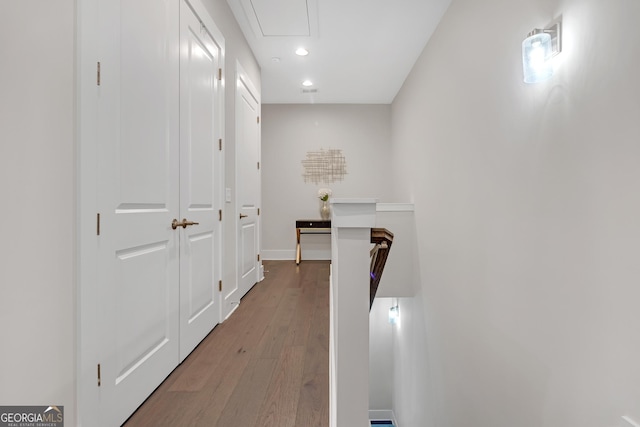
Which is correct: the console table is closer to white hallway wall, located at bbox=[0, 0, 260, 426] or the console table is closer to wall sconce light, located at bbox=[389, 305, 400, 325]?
wall sconce light, located at bbox=[389, 305, 400, 325]

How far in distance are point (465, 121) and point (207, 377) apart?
2.62m

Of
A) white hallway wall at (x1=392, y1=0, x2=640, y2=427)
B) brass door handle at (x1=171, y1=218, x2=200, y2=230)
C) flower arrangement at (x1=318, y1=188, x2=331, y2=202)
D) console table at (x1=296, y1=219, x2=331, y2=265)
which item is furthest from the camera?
flower arrangement at (x1=318, y1=188, x2=331, y2=202)

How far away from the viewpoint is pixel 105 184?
129cm

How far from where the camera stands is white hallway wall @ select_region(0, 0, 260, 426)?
2.98 ft

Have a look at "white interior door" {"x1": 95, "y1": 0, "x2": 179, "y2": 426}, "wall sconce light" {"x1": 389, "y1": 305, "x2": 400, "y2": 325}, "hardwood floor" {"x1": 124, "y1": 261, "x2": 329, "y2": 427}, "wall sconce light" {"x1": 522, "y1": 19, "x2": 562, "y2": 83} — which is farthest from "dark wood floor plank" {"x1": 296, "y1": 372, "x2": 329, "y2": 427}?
"wall sconce light" {"x1": 389, "y1": 305, "x2": 400, "y2": 325}

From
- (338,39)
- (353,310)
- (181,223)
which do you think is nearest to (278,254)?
(338,39)

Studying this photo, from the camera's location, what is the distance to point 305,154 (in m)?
5.88

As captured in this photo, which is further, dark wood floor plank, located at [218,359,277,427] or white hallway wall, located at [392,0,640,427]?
dark wood floor plank, located at [218,359,277,427]

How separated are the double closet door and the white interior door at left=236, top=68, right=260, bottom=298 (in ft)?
2.49

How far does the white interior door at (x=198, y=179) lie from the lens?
1998mm

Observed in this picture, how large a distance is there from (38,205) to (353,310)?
3.49 feet

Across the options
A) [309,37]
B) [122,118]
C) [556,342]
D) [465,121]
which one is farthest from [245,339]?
[309,37]

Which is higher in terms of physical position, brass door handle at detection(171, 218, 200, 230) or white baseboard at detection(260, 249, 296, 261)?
brass door handle at detection(171, 218, 200, 230)

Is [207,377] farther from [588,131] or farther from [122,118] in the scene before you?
[588,131]
